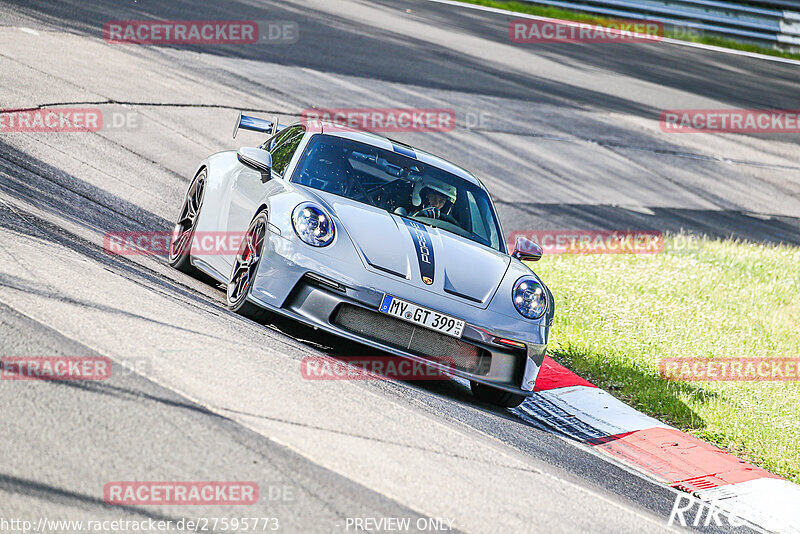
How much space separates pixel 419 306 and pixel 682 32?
23704 millimetres

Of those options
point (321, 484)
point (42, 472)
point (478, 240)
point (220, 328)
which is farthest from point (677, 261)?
point (42, 472)

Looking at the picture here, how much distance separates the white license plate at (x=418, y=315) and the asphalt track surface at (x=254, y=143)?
0.41m

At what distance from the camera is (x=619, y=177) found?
15758mm

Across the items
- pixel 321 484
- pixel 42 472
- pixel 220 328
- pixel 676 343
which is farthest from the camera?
pixel 676 343

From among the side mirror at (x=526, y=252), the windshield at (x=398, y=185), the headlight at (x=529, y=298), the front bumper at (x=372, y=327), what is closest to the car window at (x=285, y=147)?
the windshield at (x=398, y=185)

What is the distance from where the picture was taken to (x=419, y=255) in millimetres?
6285

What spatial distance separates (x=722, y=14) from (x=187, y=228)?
2287cm

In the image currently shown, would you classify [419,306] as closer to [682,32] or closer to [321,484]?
[321,484]

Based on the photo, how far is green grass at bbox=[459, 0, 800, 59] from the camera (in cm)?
2580

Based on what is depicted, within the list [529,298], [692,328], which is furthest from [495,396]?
[692,328]

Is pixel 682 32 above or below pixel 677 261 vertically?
above

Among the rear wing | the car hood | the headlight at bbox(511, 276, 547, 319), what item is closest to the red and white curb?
the headlight at bbox(511, 276, 547, 319)

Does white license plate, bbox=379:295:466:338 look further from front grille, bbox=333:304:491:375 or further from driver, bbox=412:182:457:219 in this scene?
driver, bbox=412:182:457:219

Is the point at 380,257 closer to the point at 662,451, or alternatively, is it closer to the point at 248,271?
the point at 248,271
